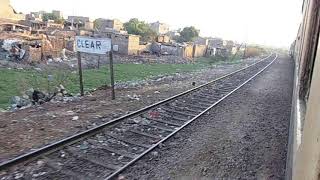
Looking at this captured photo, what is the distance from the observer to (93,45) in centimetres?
1109

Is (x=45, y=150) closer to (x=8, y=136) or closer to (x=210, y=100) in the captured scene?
(x=8, y=136)

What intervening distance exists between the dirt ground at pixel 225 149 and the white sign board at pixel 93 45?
3.50 m

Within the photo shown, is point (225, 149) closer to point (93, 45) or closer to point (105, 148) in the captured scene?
point (105, 148)

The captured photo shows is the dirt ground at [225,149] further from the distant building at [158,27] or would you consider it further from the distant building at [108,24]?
the distant building at [158,27]

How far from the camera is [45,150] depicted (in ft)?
19.9

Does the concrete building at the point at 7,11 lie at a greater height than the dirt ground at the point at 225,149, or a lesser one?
greater

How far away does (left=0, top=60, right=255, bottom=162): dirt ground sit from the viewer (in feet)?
22.3

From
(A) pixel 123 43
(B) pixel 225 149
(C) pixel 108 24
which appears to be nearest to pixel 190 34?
(C) pixel 108 24

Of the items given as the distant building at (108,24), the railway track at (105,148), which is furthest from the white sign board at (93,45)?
the distant building at (108,24)

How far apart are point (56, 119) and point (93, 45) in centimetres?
315

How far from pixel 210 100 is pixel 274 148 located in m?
4.87

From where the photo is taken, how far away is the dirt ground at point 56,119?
22.3 ft

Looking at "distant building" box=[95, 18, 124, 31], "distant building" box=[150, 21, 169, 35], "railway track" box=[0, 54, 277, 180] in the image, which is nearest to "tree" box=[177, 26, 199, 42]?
"distant building" box=[95, 18, 124, 31]

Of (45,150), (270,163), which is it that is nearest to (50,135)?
(45,150)
